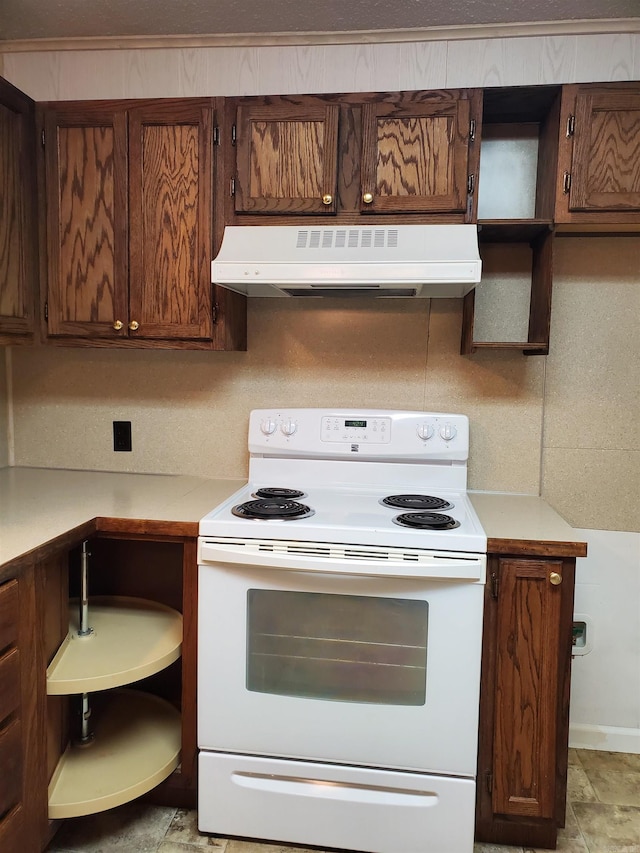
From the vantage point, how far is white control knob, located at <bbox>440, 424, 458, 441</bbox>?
201 cm

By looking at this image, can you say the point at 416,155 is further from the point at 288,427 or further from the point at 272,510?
the point at 272,510

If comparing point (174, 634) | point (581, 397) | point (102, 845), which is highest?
point (581, 397)

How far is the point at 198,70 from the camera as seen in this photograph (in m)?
2.14

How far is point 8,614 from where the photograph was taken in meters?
1.33

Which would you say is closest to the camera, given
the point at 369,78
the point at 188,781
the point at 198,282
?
the point at 188,781

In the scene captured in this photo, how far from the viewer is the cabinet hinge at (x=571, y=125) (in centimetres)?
178

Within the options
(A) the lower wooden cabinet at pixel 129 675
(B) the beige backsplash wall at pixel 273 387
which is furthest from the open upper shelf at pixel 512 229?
(A) the lower wooden cabinet at pixel 129 675

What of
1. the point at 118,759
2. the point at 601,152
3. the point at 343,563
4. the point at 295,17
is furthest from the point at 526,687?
the point at 295,17

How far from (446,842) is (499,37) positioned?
96.6 inches

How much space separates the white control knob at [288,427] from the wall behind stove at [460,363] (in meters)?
0.15

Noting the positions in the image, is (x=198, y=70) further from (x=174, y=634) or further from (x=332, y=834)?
(x=332, y=834)

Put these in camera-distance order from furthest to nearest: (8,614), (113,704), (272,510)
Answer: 1. (113,704)
2. (272,510)
3. (8,614)

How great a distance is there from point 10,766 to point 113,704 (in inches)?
27.4

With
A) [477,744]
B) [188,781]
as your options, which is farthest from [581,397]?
[188,781]
